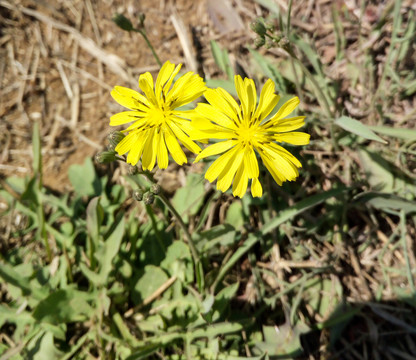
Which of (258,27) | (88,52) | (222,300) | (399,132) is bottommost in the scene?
(222,300)

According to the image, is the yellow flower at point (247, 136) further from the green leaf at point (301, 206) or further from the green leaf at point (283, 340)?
the green leaf at point (283, 340)

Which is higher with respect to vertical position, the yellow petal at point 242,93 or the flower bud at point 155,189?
the yellow petal at point 242,93

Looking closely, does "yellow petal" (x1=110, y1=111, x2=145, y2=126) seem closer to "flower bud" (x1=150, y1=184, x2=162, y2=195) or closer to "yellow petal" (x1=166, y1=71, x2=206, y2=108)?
"yellow petal" (x1=166, y1=71, x2=206, y2=108)

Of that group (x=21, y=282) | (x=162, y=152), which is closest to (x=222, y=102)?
(x=162, y=152)

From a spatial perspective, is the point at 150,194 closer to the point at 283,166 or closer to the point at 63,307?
the point at 283,166

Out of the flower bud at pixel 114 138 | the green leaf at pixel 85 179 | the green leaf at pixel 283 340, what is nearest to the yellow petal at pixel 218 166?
the flower bud at pixel 114 138

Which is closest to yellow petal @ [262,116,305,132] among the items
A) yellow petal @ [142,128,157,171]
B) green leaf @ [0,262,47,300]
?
yellow petal @ [142,128,157,171]

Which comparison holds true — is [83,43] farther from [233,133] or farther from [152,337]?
[152,337]
